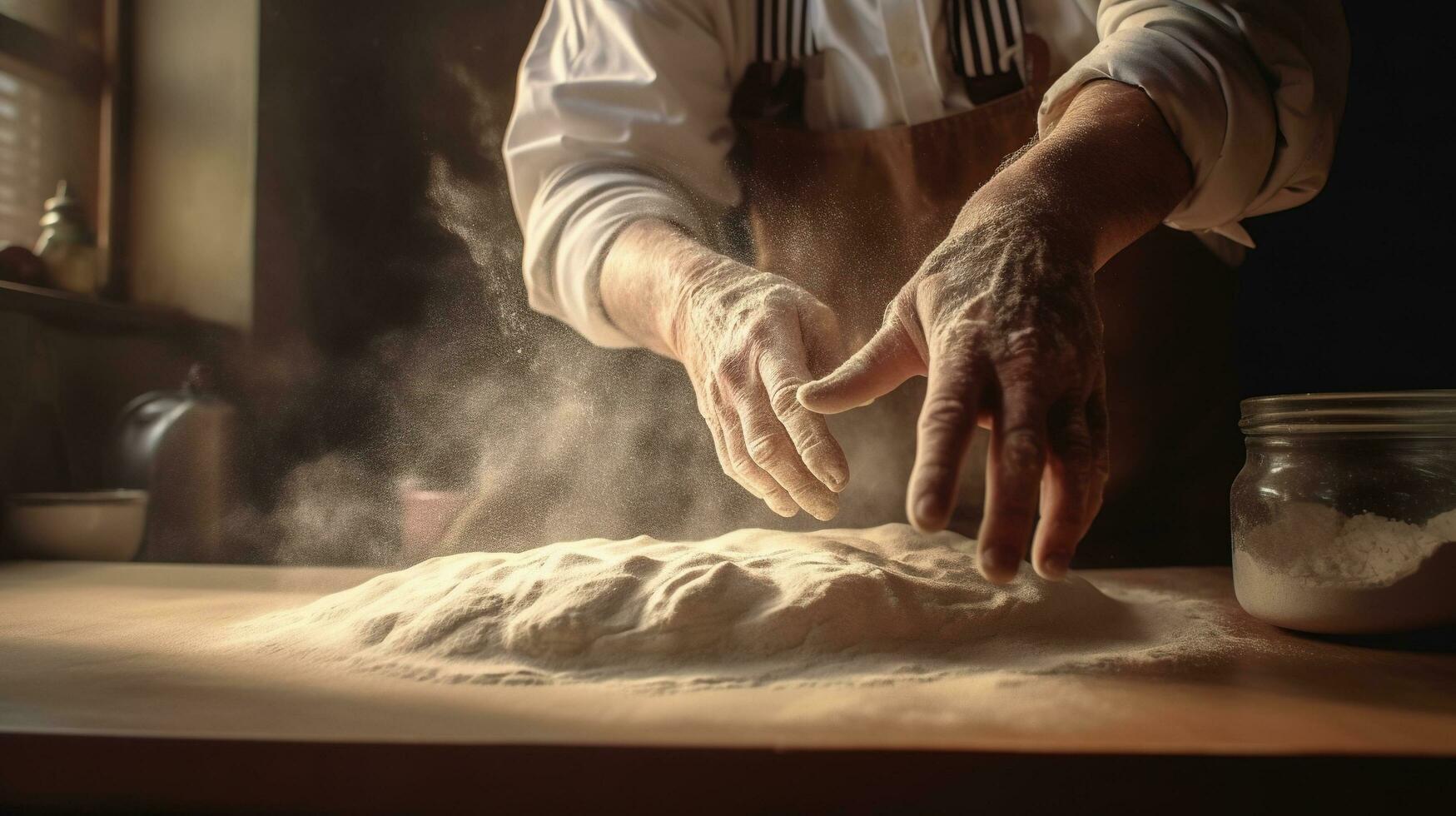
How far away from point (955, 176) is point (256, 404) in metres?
2.04

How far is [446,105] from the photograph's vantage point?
237 cm

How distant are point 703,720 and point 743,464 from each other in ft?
1.51

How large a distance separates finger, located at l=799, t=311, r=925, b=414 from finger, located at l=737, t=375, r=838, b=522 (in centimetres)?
18

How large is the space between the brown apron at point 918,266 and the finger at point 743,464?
0.56 m

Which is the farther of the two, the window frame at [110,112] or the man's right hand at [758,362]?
the window frame at [110,112]

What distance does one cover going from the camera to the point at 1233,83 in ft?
3.46

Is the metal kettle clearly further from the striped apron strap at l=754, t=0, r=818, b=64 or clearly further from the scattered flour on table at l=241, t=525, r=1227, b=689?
the striped apron strap at l=754, t=0, r=818, b=64

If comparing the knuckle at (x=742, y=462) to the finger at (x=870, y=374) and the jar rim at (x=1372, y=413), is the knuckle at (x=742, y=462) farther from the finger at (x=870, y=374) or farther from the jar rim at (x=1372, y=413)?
the jar rim at (x=1372, y=413)

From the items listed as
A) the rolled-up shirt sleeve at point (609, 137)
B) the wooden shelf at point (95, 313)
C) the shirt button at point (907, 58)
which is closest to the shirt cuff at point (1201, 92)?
the shirt button at point (907, 58)

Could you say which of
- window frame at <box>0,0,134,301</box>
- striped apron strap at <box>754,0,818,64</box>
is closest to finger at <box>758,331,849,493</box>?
striped apron strap at <box>754,0,818,64</box>

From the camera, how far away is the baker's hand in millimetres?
660

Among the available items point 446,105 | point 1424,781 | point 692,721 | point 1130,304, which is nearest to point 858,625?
point 692,721

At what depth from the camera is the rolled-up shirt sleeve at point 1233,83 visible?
3.43ft

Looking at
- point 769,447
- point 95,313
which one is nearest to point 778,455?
point 769,447
